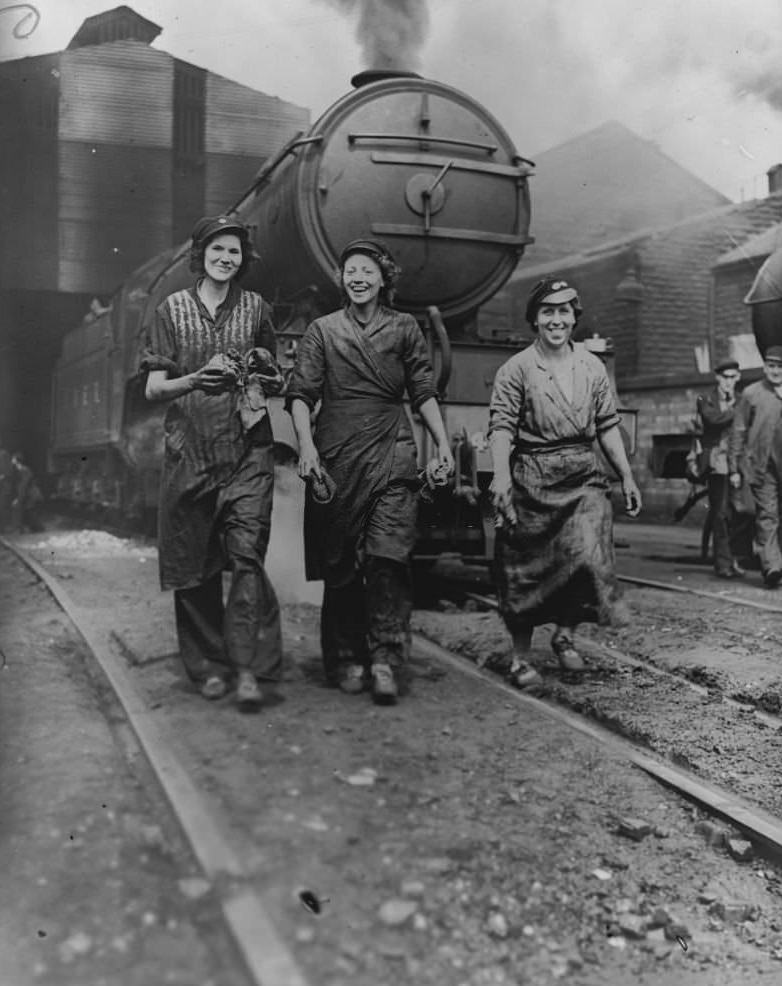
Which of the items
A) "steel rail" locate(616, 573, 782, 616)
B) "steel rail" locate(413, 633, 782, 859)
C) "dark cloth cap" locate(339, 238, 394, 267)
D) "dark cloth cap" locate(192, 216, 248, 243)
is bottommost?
"steel rail" locate(413, 633, 782, 859)

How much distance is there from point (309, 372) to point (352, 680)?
4.12 ft

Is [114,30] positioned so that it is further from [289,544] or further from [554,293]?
[554,293]

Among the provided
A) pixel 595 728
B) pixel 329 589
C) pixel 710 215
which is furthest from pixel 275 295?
pixel 710 215

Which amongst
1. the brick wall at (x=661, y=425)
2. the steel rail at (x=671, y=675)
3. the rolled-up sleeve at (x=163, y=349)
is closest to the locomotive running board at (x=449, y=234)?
the rolled-up sleeve at (x=163, y=349)

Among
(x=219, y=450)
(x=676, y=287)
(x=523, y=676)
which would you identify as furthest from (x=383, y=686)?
(x=676, y=287)

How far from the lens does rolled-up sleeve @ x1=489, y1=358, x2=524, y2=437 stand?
4.12m

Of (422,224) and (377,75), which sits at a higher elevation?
(377,75)

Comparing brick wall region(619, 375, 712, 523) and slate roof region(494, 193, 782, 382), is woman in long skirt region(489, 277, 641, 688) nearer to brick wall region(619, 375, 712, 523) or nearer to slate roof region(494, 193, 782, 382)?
brick wall region(619, 375, 712, 523)

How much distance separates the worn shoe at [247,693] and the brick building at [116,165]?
7.26 metres

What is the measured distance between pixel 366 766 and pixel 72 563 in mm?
5709

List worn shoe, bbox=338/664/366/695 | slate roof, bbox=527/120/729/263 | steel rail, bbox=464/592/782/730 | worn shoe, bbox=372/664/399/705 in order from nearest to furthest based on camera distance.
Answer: worn shoe, bbox=372/664/399/705 < worn shoe, bbox=338/664/366/695 < steel rail, bbox=464/592/782/730 < slate roof, bbox=527/120/729/263

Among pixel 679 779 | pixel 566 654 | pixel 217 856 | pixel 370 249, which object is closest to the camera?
pixel 217 856

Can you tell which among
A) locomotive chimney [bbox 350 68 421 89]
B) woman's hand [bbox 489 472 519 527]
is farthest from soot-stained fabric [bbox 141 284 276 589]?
locomotive chimney [bbox 350 68 421 89]

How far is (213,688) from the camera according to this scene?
3598 millimetres
